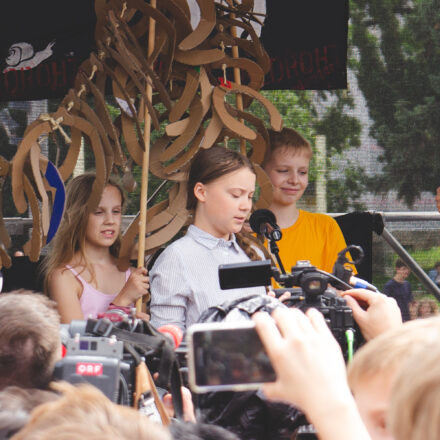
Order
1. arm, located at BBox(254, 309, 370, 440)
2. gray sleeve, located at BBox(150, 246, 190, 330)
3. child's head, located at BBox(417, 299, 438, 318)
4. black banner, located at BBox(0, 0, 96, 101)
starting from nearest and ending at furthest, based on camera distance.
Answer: arm, located at BBox(254, 309, 370, 440)
gray sleeve, located at BBox(150, 246, 190, 330)
black banner, located at BBox(0, 0, 96, 101)
child's head, located at BBox(417, 299, 438, 318)

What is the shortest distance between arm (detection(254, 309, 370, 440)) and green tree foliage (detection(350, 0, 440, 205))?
9.34 feet

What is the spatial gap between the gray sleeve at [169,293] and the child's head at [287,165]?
0.77 metres

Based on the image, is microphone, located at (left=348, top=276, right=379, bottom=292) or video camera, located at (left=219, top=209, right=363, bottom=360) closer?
video camera, located at (left=219, top=209, right=363, bottom=360)

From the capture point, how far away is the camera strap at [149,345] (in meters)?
1.12

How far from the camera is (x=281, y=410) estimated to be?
142 centimetres

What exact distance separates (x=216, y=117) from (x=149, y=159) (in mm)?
289

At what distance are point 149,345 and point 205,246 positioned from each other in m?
1.30

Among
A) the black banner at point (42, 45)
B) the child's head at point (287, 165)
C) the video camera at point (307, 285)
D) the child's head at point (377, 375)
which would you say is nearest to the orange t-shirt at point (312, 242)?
the child's head at point (287, 165)

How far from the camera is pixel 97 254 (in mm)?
2881

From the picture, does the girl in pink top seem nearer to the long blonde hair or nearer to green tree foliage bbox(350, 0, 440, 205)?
the long blonde hair

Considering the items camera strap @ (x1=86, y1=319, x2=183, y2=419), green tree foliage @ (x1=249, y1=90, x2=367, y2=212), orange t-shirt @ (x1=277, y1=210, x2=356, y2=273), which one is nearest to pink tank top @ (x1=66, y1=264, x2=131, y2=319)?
orange t-shirt @ (x1=277, y1=210, x2=356, y2=273)

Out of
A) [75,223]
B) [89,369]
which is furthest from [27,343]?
[75,223]

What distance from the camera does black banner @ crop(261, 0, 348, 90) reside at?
329 cm

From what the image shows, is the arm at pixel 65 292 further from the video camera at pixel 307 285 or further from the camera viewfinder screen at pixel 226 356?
the camera viewfinder screen at pixel 226 356
